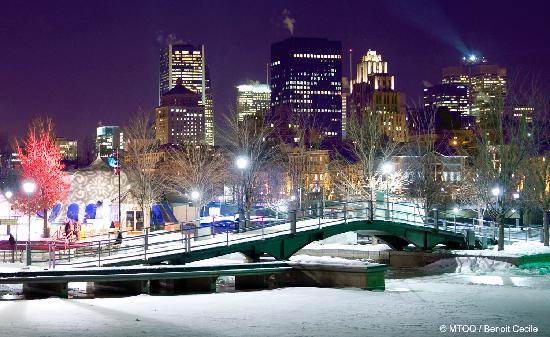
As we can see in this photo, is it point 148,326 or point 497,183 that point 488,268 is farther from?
point 148,326

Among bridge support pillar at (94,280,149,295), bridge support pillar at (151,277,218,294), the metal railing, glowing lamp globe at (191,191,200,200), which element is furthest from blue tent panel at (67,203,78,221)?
bridge support pillar at (94,280,149,295)

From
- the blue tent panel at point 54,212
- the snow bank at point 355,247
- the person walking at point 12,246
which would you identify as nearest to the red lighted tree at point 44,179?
the blue tent panel at point 54,212

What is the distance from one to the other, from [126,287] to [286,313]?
8.54m

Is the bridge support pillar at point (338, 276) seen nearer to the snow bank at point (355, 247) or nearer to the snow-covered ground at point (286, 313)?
the snow-covered ground at point (286, 313)

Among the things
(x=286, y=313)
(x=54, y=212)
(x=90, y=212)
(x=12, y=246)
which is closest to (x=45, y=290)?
(x=286, y=313)

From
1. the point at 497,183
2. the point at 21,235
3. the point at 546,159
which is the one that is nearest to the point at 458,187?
the point at 546,159

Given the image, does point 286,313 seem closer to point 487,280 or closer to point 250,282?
point 250,282

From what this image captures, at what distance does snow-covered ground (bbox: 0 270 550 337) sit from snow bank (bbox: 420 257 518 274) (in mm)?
10251

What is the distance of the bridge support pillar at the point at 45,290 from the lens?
30.2 metres

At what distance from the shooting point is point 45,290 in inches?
1208

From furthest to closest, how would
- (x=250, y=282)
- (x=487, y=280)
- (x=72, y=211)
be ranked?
(x=72, y=211), (x=487, y=280), (x=250, y=282)

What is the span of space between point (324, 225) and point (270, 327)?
2001cm

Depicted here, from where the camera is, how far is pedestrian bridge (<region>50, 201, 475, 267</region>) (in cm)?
3578

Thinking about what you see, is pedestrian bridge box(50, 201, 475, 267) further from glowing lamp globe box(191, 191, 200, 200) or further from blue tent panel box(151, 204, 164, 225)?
glowing lamp globe box(191, 191, 200, 200)
